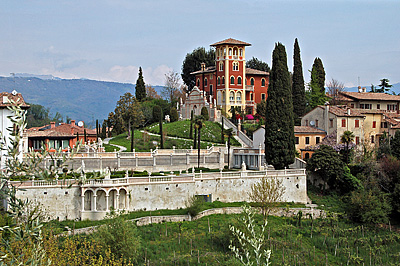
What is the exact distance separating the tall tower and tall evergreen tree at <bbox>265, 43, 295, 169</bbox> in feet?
99.0

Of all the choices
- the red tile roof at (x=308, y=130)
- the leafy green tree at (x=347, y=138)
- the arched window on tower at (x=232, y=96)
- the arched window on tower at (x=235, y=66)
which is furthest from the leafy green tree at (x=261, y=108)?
the leafy green tree at (x=347, y=138)

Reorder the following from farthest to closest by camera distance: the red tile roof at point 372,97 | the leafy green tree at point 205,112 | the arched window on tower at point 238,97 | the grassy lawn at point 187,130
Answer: the arched window on tower at point 238,97, the leafy green tree at point 205,112, the red tile roof at point 372,97, the grassy lawn at point 187,130

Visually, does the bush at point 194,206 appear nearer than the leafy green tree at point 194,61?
Yes

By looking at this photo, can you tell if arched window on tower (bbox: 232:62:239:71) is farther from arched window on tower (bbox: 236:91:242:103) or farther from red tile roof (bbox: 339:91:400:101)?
red tile roof (bbox: 339:91:400:101)

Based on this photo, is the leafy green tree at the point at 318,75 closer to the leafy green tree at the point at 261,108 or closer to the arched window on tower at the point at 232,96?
Result: the leafy green tree at the point at 261,108

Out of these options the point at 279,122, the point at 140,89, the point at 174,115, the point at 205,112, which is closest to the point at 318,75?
the point at 205,112

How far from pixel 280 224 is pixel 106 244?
16743 mm

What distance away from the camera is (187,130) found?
Result: 69.3 meters

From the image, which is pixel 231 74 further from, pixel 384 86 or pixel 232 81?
pixel 384 86

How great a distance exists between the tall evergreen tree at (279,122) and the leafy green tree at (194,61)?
4898cm

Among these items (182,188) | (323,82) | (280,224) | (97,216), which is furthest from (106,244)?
(323,82)

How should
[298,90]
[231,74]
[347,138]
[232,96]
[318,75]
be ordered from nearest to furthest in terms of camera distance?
[347,138] < [298,90] < [318,75] < [232,96] < [231,74]

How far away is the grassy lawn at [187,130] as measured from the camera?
66.4m

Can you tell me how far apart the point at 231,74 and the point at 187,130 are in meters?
17.4
